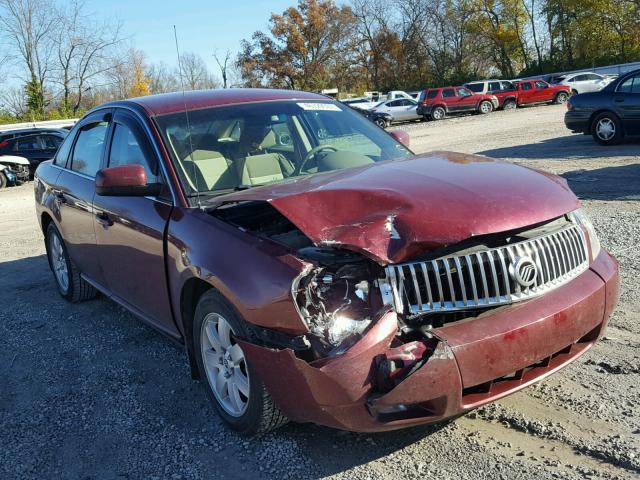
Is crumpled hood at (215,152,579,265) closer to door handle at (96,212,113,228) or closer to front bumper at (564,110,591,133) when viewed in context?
door handle at (96,212,113,228)

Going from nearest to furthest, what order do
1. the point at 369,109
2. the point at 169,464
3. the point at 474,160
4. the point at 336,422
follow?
the point at 336,422, the point at 169,464, the point at 474,160, the point at 369,109

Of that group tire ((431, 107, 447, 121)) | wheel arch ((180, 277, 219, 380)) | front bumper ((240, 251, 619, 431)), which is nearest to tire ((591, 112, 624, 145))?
front bumper ((240, 251, 619, 431))

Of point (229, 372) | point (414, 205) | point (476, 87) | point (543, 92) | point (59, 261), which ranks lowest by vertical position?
point (229, 372)

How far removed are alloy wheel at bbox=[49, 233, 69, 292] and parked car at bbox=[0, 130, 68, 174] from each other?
48.7ft

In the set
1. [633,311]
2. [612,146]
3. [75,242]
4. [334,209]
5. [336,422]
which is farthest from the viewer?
[612,146]

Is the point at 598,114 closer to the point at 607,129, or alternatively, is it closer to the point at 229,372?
the point at 607,129

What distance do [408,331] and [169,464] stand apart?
4.62ft

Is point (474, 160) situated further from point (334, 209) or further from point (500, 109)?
point (500, 109)

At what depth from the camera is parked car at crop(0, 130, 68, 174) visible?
1992 cm

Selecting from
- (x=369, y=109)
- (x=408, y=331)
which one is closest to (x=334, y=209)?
(x=408, y=331)

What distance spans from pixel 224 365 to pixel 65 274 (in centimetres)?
322

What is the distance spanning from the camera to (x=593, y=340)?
320 cm

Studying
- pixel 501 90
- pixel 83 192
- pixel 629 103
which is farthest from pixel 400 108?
pixel 83 192

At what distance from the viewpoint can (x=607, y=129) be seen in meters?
13.2
